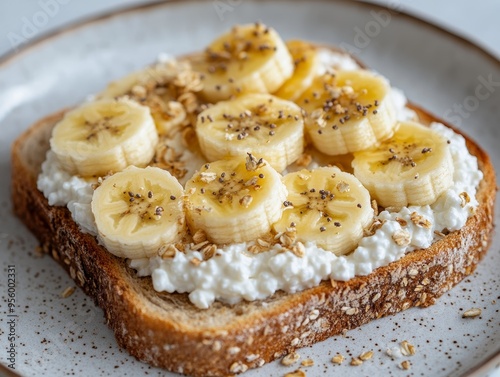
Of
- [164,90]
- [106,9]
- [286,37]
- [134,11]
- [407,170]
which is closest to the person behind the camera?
[407,170]

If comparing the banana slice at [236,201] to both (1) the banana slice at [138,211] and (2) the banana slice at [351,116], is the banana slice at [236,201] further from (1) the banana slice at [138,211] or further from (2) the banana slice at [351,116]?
(2) the banana slice at [351,116]

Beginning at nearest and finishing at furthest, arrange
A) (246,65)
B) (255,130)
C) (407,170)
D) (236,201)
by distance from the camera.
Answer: (236,201)
(407,170)
(255,130)
(246,65)

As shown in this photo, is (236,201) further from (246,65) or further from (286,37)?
(286,37)

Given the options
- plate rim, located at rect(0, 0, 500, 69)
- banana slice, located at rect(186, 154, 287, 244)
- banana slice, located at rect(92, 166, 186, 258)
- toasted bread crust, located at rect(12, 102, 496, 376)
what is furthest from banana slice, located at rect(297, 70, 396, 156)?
plate rim, located at rect(0, 0, 500, 69)

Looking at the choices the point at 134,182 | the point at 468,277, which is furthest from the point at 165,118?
the point at 468,277

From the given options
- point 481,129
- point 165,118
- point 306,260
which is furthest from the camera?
point 481,129

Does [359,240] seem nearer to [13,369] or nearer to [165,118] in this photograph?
[165,118]

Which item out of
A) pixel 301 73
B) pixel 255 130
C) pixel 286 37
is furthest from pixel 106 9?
pixel 255 130
